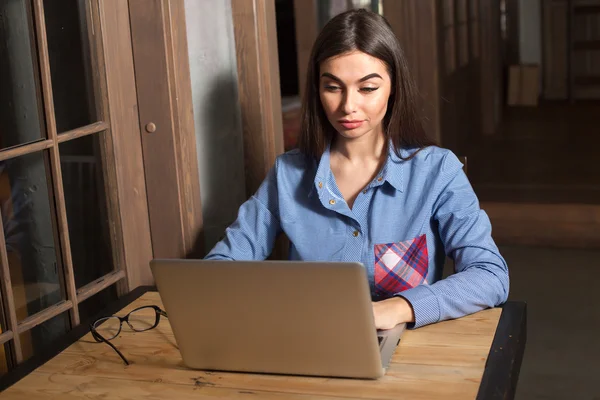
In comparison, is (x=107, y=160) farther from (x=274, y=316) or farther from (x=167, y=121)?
(x=274, y=316)

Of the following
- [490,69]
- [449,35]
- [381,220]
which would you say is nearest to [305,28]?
[449,35]

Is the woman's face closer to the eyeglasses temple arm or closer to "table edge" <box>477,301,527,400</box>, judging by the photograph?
"table edge" <box>477,301,527,400</box>

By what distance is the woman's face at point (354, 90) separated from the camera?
1.91 meters

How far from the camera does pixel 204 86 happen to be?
91.6 inches

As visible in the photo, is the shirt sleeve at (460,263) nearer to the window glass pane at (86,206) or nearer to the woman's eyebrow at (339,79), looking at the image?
the woman's eyebrow at (339,79)

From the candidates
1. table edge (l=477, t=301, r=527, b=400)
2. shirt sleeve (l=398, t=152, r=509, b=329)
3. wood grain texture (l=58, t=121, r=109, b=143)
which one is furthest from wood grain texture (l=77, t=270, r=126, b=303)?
table edge (l=477, t=301, r=527, b=400)

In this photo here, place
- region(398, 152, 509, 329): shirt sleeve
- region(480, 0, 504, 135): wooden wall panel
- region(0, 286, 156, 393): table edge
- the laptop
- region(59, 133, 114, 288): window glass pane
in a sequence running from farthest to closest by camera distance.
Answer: region(480, 0, 504, 135): wooden wall panel
region(59, 133, 114, 288): window glass pane
region(398, 152, 509, 329): shirt sleeve
region(0, 286, 156, 393): table edge
the laptop

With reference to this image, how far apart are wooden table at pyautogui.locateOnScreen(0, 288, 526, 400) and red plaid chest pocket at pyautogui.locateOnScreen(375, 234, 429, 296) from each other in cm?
23

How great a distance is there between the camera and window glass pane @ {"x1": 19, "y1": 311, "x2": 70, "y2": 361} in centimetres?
186

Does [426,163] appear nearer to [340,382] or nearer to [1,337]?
[340,382]

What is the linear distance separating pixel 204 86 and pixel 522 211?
3.23 m

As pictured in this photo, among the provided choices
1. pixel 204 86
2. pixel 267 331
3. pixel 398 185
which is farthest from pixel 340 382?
pixel 204 86

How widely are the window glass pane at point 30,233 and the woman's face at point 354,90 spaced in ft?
2.15

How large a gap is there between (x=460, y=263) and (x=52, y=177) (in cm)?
93
